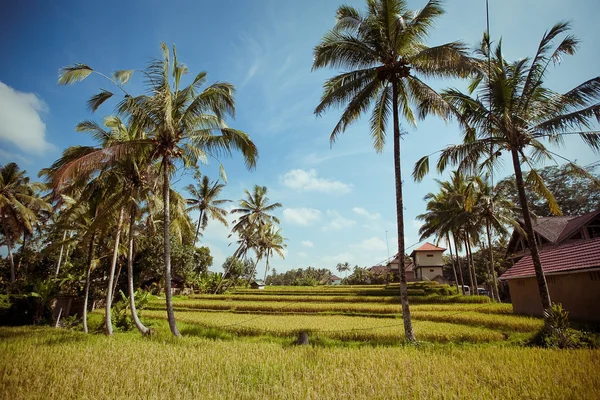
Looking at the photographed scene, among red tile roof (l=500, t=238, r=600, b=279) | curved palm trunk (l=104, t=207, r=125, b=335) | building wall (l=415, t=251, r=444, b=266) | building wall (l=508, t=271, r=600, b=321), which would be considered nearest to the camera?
building wall (l=508, t=271, r=600, b=321)

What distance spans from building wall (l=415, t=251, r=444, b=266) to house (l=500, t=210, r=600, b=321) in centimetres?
2463

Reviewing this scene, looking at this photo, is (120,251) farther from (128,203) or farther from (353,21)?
(353,21)

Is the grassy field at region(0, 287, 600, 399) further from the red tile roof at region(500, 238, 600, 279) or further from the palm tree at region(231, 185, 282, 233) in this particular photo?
the palm tree at region(231, 185, 282, 233)

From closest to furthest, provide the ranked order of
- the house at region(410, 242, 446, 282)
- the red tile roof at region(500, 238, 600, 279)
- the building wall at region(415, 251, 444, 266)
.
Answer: the red tile roof at region(500, 238, 600, 279)
the house at region(410, 242, 446, 282)
the building wall at region(415, 251, 444, 266)

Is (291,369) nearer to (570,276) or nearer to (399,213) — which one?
(399,213)

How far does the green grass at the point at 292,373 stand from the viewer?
4715mm

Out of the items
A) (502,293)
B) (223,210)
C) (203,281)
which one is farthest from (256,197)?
(502,293)

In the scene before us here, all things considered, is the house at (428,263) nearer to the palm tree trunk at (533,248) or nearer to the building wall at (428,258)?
→ the building wall at (428,258)

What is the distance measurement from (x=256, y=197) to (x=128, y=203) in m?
23.2

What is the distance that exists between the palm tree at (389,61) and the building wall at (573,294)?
754cm

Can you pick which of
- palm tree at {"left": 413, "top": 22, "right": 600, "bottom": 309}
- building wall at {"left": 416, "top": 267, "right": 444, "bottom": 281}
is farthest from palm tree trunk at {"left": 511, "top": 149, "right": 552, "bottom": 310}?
building wall at {"left": 416, "top": 267, "right": 444, "bottom": 281}

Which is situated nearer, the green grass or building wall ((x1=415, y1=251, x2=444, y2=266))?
the green grass

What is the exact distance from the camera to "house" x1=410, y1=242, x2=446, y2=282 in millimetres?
42156

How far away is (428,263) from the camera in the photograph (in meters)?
42.7
